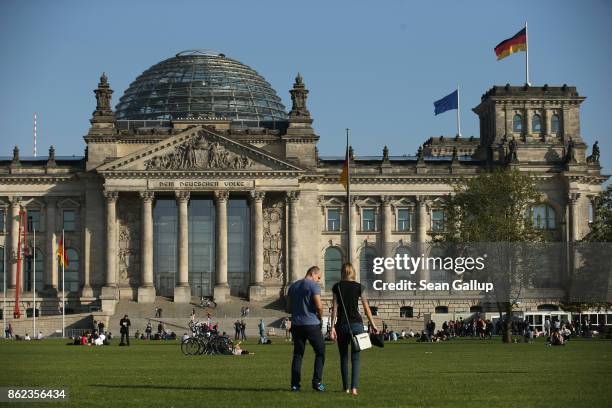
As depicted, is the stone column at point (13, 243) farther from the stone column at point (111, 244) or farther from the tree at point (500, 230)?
the tree at point (500, 230)

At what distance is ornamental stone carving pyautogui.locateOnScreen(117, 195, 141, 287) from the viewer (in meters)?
131

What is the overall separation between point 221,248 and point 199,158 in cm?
868

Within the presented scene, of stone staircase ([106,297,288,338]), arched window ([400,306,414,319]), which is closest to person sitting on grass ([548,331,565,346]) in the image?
stone staircase ([106,297,288,338])

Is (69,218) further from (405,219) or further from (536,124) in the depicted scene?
(536,124)

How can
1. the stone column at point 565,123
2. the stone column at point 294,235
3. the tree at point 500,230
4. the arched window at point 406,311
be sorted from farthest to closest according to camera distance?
the stone column at point 565,123 < the arched window at point 406,311 < the stone column at point 294,235 < the tree at point 500,230

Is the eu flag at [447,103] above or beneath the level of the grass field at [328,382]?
above

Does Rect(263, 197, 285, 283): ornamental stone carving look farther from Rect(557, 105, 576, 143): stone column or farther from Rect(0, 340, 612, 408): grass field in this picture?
Rect(0, 340, 612, 408): grass field

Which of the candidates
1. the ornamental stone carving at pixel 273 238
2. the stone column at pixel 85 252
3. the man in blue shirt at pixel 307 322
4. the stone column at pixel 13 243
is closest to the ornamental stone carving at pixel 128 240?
the stone column at pixel 85 252

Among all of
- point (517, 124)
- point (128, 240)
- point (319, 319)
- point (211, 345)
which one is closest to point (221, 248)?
point (128, 240)

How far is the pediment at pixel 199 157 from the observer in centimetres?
12825

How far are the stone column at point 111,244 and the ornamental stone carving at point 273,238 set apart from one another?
14.2 metres

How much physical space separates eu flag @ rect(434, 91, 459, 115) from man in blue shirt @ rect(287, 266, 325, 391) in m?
103

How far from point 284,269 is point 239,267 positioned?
519 centimetres

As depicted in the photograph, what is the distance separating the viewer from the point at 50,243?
435 ft
